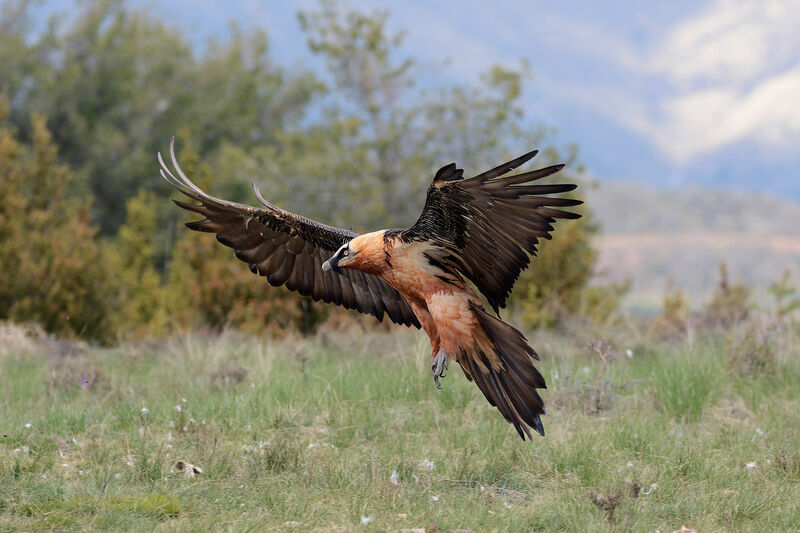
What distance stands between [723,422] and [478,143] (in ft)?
53.5

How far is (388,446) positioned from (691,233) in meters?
99.6

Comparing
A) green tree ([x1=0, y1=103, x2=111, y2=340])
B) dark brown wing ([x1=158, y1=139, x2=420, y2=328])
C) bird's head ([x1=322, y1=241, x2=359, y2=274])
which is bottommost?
green tree ([x1=0, y1=103, x2=111, y2=340])

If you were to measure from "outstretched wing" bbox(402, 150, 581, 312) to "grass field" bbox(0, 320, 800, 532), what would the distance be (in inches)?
49.0

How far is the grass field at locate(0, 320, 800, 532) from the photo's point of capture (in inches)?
183

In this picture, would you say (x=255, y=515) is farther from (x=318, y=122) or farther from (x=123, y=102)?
(x=123, y=102)

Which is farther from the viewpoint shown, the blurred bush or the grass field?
the blurred bush

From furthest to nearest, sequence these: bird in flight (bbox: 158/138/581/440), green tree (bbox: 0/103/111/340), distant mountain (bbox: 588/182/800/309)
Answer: distant mountain (bbox: 588/182/800/309) < green tree (bbox: 0/103/111/340) < bird in flight (bbox: 158/138/581/440)

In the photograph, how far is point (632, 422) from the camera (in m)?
6.34

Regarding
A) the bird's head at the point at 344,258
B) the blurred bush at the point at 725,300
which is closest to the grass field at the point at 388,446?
the bird's head at the point at 344,258

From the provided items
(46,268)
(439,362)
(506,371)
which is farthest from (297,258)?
(46,268)

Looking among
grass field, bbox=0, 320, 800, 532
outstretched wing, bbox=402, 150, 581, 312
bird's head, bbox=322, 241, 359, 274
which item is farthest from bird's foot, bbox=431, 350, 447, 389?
bird's head, bbox=322, 241, 359, 274

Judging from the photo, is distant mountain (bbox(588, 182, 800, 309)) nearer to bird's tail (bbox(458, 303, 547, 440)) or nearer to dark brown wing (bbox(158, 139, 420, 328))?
dark brown wing (bbox(158, 139, 420, 328))

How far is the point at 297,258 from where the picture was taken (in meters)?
6.79

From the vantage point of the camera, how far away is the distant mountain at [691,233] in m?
82.4
